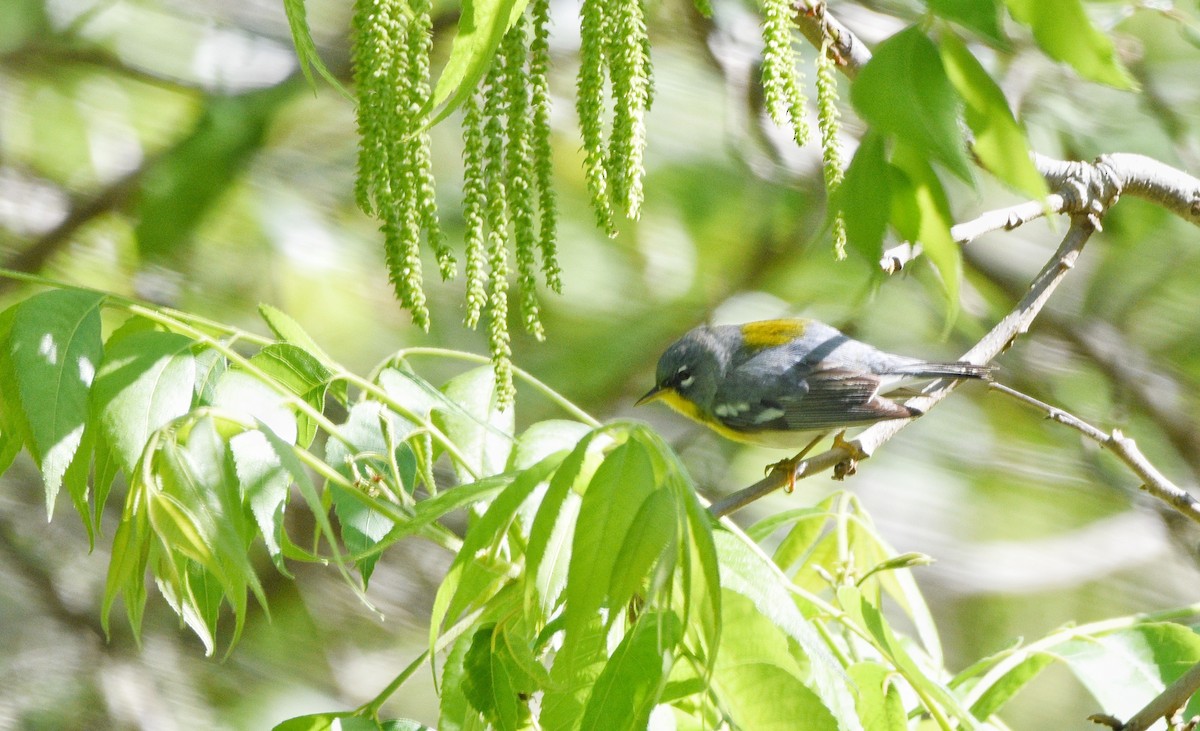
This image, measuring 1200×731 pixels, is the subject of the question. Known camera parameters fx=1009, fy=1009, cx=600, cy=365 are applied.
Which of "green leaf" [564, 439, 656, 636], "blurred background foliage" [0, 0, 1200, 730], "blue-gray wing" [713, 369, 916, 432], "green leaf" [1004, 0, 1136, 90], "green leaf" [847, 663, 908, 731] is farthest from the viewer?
"blurred background foliage" [0, 0, 1200, 730]

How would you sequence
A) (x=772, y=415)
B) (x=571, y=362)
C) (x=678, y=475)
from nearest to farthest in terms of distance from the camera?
(x=678, y=475) → (x=772, y=415) → (x=571, y=362)

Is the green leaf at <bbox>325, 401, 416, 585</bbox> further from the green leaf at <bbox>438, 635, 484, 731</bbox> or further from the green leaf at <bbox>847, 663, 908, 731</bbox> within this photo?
the green leaf at <bbox>847, 663, 908, 731</bbox>

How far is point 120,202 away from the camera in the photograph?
64.0 inches

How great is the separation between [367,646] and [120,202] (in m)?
0.85

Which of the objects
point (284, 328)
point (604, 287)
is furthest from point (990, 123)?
point (604, 287)

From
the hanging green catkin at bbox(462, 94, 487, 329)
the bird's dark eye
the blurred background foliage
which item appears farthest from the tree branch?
the blurred background foliage

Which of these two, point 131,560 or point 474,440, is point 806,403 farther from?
point 131,560

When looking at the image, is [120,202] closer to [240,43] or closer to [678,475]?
[240,43]

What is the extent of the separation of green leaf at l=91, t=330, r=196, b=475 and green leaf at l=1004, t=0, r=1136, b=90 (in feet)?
1.70

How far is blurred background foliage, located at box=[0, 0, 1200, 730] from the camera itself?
1614mm

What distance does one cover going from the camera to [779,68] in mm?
474

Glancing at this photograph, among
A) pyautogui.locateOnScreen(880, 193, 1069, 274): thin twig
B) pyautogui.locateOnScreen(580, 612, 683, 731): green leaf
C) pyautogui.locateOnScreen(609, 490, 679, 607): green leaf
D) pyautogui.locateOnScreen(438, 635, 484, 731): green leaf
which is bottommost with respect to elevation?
pyautogui.locateOnScreen(438, 635, 484, 731): green leaf

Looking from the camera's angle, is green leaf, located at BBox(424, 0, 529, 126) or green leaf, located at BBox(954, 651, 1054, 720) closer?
green leaf, located at BBox(424, 0, 529, 126)

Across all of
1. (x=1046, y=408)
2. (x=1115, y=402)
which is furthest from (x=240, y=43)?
(x=1115, y=402)
